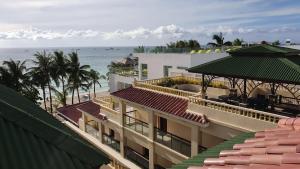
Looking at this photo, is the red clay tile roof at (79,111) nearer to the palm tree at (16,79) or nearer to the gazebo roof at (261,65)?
the palm tree at (16,79)

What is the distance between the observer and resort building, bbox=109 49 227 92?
122 ft

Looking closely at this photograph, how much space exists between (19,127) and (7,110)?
1.13ft

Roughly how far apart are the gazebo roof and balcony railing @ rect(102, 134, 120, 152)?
42.8 ft

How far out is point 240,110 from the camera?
56.9 ft

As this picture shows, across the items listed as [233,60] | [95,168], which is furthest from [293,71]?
[95,168]

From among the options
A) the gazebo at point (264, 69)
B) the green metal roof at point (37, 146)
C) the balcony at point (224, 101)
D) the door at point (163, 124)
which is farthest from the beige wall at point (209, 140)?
the green metal roof at point (37, 146)

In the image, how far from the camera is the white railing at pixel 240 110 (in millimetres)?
15801

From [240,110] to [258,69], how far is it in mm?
2572

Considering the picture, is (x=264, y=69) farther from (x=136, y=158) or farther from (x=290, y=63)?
(x=136, y=158)

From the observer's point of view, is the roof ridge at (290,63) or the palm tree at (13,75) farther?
the palm tree at (13,75)

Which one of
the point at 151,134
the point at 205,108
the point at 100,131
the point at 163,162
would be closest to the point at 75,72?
the point at 100,131

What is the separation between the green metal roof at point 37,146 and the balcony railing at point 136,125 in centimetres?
2034

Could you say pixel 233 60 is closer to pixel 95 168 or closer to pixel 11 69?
pixel 95 168

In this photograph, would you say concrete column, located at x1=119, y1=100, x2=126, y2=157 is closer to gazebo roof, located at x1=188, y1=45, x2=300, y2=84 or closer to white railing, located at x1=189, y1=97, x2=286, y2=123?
white railing, located at x1=189, y1=97, x2=286, y2=123
